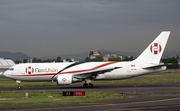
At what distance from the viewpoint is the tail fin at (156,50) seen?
50438 millimetres

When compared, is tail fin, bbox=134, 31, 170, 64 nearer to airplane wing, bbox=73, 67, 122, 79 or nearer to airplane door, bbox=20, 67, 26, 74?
airplane wing, bbox=73, 67, 122, 79

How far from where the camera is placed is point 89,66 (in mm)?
50375

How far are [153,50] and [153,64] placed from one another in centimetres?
184

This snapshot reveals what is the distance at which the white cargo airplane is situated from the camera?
49469 mm

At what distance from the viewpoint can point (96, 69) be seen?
5009 centimetres

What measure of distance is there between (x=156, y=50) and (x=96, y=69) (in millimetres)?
7986

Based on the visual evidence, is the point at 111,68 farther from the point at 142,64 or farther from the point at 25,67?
the point at 25,67

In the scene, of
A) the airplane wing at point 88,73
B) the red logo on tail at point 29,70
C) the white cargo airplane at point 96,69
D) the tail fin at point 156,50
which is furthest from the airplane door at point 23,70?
the tail fin at point 156,50

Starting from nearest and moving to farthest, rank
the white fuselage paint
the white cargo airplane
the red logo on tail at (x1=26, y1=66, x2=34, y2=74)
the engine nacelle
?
the engine nacelle < the white cargo airplane < the white fuselage paint < the red logo on tail at (x1=26, y1=66, x2=34, y2=74)

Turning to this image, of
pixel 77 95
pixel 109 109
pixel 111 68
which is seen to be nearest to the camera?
pixel 109 109

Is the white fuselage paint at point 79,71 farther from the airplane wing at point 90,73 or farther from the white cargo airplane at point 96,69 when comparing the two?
the airplane wing at point 90,73

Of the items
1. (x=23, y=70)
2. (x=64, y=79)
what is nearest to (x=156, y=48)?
(x=64, y=79)

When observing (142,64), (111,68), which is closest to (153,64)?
(142,64)

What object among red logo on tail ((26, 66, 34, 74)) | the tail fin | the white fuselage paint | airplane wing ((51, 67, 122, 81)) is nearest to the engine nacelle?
airplane wing ((51, 67, 122, 81))
